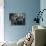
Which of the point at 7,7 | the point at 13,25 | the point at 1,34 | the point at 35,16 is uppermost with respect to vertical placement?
the point at 7,7

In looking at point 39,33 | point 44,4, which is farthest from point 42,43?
point 44,4

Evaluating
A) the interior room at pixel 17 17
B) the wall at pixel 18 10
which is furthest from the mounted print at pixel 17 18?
the wall at pixel 18 10

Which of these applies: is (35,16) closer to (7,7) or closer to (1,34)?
(7,7)

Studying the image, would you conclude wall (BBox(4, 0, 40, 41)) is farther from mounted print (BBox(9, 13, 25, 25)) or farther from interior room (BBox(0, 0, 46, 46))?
mounted print (BBox(9, 13, 25, 25))

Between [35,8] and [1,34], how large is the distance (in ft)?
5.61

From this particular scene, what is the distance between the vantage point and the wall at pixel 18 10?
5344 mm

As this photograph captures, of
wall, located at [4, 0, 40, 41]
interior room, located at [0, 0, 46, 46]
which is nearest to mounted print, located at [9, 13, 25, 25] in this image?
interior room, located at [0, 0, 46, 46]

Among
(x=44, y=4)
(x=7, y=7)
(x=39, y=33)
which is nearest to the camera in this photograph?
(x=39, y=33)

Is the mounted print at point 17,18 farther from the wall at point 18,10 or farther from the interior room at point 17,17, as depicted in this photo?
the wall at point 18,10

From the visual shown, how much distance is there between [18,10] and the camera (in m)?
5.39

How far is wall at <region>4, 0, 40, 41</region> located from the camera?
17.5 feet

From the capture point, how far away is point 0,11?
17.7 ft

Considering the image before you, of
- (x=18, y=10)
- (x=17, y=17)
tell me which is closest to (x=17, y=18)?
(x=17, y=17)

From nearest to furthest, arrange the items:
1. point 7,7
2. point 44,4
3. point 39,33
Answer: point 39,33, point 44,4, point 7,7
